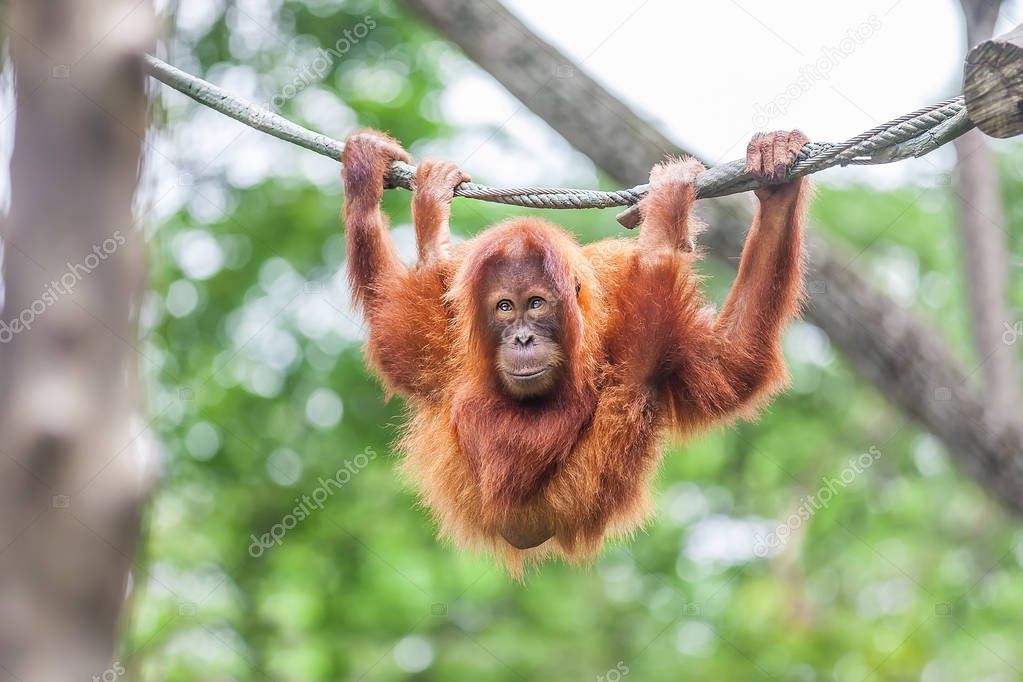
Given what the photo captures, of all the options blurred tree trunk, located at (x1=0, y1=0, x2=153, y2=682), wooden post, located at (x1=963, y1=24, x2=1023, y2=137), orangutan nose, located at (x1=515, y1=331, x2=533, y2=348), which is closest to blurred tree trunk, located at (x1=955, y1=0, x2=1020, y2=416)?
orangutan nose, located at (x1=515, y1=331, x2=533, y2=348)

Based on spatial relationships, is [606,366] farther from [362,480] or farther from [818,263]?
[362,480]

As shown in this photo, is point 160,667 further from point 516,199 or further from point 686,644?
point 516,199

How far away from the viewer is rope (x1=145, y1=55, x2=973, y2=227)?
4.35 meters

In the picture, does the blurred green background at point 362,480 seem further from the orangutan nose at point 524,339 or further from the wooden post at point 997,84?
the wooden post at point 997,84

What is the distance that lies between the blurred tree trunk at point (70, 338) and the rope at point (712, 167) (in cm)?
31

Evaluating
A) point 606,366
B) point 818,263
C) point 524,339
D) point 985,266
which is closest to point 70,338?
point 524,339

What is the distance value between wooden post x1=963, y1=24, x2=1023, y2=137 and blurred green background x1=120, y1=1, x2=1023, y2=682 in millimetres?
5746

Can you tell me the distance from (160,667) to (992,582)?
9792 mm

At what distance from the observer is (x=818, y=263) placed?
8.97 m

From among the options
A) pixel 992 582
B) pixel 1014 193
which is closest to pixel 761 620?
pixel 992 582

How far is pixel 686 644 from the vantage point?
12.8m

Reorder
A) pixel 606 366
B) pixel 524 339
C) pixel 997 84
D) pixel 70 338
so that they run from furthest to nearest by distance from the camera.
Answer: pixel 606 366 → pixel 524 339 → pixel 997 84 → pixel 70 338

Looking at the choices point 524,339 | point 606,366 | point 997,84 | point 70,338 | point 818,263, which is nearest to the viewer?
point 70,338

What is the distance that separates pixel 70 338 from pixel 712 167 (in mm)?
3134
